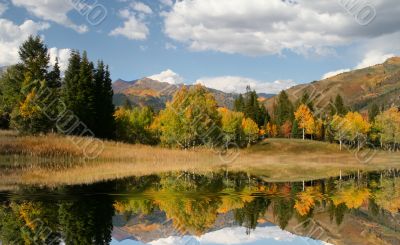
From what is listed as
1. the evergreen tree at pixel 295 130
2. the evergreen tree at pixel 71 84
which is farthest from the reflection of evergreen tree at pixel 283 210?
the evergreen tree at pixel 295 130

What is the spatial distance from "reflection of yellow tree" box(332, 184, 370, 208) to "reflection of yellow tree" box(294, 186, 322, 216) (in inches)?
31.6

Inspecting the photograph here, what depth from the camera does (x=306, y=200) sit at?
18.1 m

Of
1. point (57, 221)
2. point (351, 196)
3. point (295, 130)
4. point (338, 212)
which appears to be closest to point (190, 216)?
point (57, 221)

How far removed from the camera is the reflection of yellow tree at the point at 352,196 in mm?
18125

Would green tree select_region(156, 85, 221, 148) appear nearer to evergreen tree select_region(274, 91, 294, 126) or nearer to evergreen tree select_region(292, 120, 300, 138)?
evergreen tree select_region(292, 120, 300, 138)

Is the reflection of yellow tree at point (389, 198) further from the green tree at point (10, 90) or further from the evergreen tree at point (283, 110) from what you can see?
the evergreen tree at point (283, 110)

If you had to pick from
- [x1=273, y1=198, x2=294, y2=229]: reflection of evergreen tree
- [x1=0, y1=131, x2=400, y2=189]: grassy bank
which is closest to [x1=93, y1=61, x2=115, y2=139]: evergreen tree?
[x1=0, y1=131, x2=400, y2=189]: grassy bank

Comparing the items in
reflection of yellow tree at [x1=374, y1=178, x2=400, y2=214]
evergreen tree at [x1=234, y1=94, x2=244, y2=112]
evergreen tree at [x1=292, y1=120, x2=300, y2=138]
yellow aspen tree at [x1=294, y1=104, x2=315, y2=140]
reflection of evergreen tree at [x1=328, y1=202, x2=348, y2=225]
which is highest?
evergreen tree at [x1=234, y1=94, x2=244, y2=112]

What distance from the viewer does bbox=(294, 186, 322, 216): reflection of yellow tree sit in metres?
16.0

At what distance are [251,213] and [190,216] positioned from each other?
216cm

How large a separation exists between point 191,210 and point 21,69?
48.0 metres

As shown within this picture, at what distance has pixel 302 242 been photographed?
12.1m

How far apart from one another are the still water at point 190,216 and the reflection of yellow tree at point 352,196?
0.05 metres

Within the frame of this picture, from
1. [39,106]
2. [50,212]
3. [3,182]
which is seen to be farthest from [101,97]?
[50,212]
